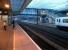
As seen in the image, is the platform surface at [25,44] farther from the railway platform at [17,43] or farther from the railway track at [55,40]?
the railway track at [55,40]

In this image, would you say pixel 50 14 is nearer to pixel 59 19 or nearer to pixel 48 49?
pixel 48 49

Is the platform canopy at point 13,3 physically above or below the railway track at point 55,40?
above

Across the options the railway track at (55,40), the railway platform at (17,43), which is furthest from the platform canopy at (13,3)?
the railway track at (55,40)

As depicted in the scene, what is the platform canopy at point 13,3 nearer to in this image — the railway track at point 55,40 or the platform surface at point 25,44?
the platform surface at point 25,44

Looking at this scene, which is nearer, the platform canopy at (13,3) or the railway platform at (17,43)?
the railway platform at (17,43)

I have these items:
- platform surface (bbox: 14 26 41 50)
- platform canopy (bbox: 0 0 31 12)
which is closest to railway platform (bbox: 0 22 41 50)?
platform surface (bbox: 14 26 41 50)

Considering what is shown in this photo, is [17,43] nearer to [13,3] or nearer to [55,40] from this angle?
[55,40]

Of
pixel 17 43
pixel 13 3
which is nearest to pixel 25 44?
pixel 17 43

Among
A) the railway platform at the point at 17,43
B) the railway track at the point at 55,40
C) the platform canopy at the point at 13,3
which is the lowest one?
the railway track at the point at 55,40

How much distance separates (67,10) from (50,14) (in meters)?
1.59

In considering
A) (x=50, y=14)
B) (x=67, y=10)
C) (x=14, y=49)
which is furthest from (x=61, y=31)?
(x=14, y=49)

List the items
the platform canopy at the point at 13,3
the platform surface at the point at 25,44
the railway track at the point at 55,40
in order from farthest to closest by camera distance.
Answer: the platform canopy at the point at 13,3 → the railway track at the point at 55,40 → the platform surface at the point at 25,44

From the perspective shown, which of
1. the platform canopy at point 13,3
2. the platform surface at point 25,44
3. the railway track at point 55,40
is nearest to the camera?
the platform surface at point 25,44

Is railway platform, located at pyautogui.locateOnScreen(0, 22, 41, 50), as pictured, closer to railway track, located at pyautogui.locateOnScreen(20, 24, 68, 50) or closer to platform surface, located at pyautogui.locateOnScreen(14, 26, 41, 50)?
platform surface, located at pyautogui.locateOnScreen(14, 26, 41, 50)
